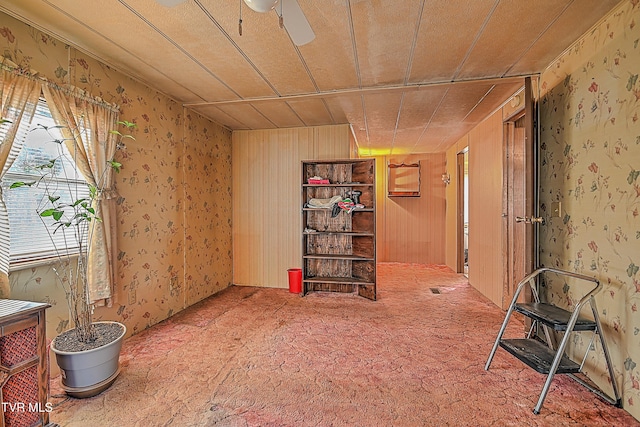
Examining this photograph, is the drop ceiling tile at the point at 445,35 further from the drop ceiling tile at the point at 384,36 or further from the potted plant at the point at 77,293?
the potted plant at the point at 77,293

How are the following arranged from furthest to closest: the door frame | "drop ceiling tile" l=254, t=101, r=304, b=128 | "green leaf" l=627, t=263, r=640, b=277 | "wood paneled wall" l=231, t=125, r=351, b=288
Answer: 1. "wood paneled wall" l=231, t=125, r=351, b=288
2. "drop ceiling tile" l=254, t=101, r=304, b=128
3. the door frame
4. "green leaf" l=627, t=263, r=640, b=277

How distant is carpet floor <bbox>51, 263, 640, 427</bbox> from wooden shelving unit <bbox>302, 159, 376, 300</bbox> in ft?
2.31

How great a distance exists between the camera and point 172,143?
3230 mm

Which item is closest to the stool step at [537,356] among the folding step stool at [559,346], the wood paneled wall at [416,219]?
the folding step stool at [559,346]

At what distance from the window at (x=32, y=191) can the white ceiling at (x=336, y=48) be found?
673 millimetres

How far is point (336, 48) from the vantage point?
217 cm

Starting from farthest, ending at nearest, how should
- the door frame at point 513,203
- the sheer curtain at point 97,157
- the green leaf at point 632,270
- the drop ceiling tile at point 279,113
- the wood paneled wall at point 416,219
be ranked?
the wood paneled wall at point 416,219
the drop ceiling tile at point 279,113
the door frame at point 513,203
the sheer curtain at point 97,157
the green leaf at point 632,270

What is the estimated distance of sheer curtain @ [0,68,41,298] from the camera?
1.69m

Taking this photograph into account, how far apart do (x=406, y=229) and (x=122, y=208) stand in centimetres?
516

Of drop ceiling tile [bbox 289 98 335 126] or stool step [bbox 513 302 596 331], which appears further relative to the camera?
drop ceiling tile [bbox 289 98 335 126]

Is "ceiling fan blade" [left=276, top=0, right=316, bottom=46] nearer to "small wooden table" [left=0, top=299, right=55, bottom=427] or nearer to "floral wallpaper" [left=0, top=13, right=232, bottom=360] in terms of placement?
"floral wallpaper" [left=0, top=13, right=232, bottom=360]

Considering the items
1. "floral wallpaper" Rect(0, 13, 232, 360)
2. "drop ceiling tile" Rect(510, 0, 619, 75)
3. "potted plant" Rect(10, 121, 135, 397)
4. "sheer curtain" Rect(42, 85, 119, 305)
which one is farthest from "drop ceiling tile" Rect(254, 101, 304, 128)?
"drop ceiling tile" Rect(510, 0, 619, 75)

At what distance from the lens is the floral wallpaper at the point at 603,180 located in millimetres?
1657

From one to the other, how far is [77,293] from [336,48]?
2.59 metres
